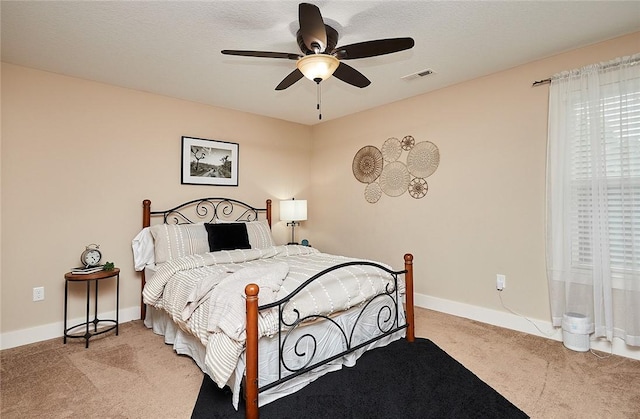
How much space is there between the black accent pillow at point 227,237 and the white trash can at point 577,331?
311 centimetres

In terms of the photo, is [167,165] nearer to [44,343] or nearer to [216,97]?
[216,97]

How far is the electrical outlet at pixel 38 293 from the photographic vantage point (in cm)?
303

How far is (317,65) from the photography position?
7.00ft

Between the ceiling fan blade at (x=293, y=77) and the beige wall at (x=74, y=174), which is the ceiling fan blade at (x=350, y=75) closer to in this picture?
the ceiling fan blade at (x=293, y=77)

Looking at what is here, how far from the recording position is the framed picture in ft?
13.1

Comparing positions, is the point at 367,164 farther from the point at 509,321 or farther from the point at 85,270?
the point at 85,270

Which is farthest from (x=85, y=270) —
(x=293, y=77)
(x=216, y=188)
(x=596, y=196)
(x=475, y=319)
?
(x=596, y=196)

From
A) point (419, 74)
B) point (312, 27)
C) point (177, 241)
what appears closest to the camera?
point (312, 27)

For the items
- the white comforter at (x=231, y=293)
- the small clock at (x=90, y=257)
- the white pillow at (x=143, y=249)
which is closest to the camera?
the white comforter at (x=231, y=293)

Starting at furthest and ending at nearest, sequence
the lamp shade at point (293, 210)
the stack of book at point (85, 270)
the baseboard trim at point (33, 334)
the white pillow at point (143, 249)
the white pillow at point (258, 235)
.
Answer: the lamp shade at point (293, 210), the white pillow at point (258, 235), the white pillow at point (143, 249), the stack of book at point (85, 270), the baseboard trim at point (33, 334)

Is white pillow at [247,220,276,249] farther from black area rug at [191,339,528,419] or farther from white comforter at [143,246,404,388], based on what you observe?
black area rug at [191,339,528,419]

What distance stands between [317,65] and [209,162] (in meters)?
2.49

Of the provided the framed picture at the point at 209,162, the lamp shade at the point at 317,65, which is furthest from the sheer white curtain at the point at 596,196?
the framed picture at the point at 209,162

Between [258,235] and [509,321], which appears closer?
[509,321]
